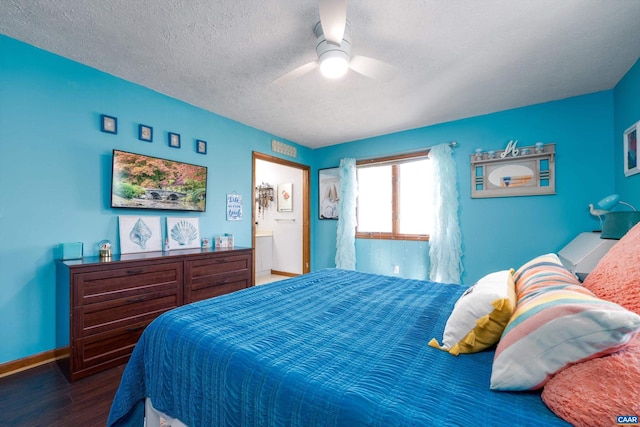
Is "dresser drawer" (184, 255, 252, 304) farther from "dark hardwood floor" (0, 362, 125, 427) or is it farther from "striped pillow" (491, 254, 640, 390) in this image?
"striped pillow" (491, 254, 640, 390)

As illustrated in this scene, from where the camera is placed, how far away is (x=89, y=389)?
1876 mm

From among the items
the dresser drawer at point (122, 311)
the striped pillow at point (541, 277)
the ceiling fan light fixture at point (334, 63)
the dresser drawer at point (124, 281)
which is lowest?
the dresser drawer at point (122, 311)

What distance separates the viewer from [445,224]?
3635 millimetres

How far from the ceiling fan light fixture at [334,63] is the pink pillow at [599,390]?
6.46 ft

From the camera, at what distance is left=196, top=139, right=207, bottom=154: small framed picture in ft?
10.7

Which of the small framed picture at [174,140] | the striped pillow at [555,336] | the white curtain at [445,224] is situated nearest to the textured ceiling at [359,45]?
the small framed picture at [174,140]

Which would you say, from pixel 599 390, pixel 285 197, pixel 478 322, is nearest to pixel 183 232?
pixel 285 197

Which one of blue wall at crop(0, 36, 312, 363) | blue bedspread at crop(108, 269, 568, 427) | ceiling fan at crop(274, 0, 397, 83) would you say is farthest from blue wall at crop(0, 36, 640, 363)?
ceiling fan at crop(274, 0, 397, 83)

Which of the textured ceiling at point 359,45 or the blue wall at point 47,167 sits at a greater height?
the textured ceiling at point 359,45

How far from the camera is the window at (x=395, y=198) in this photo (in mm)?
3969

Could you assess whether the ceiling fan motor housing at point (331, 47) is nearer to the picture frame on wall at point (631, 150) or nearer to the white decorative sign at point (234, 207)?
the white decorative sign at point (234, 207)

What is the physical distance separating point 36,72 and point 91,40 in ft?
1.92

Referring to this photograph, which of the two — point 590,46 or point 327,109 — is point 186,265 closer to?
point 327,109

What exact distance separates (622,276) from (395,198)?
3.34 m
